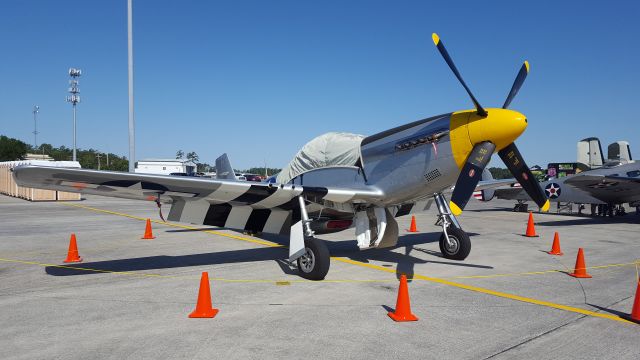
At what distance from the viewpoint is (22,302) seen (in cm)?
567

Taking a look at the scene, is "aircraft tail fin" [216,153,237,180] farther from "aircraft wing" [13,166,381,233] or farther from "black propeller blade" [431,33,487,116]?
"black propeller blade" [431,33,487,116]

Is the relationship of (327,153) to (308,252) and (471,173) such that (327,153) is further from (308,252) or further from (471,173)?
(471,173)

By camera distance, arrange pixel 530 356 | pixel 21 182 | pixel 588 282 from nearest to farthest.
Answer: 1. pixel 530 356
2. pixel 21 182
3. pixel 588 282

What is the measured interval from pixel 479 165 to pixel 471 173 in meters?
0.18

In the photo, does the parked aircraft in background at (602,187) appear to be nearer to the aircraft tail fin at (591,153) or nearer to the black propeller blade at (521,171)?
the aircraft tail fin at (591,153)

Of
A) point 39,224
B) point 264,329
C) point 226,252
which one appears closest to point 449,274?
point 264,329

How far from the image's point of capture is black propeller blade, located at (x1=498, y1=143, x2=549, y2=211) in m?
7.20

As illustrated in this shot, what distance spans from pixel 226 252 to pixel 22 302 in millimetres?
4627

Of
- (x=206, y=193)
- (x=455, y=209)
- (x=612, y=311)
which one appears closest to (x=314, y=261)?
(x=206, y=193)

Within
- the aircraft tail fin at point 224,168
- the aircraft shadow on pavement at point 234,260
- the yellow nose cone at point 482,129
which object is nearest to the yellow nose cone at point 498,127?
the yellow nose cone at point 482,129

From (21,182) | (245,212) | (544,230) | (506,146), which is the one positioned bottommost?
(544,230)

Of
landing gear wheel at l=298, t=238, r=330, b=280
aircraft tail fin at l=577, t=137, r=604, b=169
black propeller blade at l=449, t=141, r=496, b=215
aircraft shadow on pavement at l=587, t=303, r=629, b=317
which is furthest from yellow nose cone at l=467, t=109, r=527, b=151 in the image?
aircraft tail fin at l=577, t=137, r=604, b=169

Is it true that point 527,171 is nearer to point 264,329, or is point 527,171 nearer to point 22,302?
point 264,329

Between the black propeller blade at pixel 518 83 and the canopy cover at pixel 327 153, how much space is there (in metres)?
2.80
